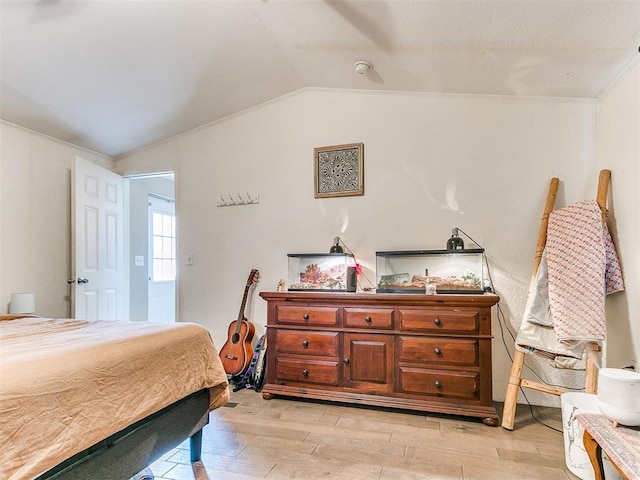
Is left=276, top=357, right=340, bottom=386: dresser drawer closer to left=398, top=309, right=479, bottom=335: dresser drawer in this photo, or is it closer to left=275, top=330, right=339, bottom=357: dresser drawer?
left=275, top=330, right=339, bottom=357: dresser drawer

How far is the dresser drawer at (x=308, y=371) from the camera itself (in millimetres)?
2584

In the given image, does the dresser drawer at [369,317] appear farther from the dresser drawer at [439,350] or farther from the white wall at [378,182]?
the white wall at [378,182]

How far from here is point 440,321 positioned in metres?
2.38

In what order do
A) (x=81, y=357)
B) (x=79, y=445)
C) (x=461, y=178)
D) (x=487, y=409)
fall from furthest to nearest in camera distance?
1. (x=461, y=178)
2. (x=487, y=409)
3. (x=81, y=357)
4. (x=79, y=445)

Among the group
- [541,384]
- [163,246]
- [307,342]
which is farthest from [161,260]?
[541,384]

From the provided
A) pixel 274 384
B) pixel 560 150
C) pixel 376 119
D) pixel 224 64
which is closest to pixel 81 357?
pixel 274 384

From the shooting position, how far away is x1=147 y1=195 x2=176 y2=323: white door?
483 cm

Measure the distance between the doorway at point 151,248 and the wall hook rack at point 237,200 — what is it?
1059mm

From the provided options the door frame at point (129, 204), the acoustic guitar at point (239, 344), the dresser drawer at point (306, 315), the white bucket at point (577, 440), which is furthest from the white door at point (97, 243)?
the white bucket at point (577, 440)

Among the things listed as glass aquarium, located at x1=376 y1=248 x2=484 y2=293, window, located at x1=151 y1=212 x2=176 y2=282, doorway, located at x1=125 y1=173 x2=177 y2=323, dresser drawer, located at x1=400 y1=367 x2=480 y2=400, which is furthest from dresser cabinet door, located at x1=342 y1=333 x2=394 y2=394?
window, located at x1=151 y1=212 x2=176 y2=282

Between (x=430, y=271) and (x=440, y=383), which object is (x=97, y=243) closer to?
(x=430, y=271)

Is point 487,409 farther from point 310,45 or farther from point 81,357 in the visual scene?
point 310,45

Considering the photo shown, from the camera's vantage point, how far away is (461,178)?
281 centimetres

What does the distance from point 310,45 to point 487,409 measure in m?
2.68
